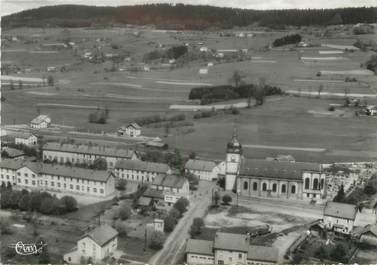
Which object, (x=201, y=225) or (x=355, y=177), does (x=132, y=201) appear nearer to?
(x=201, y=225)

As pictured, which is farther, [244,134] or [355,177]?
[244,134]

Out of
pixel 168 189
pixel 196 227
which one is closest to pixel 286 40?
pixel 168 189

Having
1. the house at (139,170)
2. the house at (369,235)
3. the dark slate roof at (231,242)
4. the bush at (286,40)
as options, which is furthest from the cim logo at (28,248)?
the bush at (286,40)

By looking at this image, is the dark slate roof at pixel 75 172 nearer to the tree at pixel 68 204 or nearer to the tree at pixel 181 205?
the tree at pixel 68 204

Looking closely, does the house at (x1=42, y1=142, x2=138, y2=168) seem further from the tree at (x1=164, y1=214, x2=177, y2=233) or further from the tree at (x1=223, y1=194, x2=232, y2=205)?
the tree at (x1=164, y1=214, x2=177, y2=233)

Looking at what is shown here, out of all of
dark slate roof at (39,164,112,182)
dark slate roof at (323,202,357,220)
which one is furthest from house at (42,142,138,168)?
dark slate roof at (323,202,357,220)

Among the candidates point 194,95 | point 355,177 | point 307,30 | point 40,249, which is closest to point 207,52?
point 194,95
